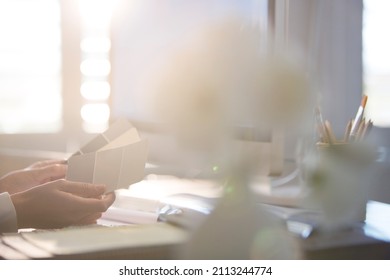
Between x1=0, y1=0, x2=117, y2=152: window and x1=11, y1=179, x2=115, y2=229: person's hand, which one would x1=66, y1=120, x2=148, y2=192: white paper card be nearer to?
x1=11, y1=179, x2=115, y2=229: person's hand

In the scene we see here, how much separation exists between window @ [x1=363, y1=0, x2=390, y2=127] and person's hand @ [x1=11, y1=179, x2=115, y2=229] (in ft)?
1.19

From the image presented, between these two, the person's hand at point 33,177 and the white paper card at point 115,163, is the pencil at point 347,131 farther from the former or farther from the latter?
the person's hand at point 33,177

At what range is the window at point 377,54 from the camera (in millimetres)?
624

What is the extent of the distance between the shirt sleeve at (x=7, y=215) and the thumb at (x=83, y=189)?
6 centimetres

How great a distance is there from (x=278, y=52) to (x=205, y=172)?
107 millimetres

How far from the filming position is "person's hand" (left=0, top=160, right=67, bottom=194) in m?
0.77

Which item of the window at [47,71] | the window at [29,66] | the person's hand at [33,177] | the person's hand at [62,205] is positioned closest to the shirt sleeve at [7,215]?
the person's hand at [62,205]

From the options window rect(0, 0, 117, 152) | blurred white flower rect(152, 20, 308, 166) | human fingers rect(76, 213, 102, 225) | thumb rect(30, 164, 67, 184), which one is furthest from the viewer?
Result: window rect(0, 0, 117, 152)

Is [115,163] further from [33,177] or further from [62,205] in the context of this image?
[33,177]

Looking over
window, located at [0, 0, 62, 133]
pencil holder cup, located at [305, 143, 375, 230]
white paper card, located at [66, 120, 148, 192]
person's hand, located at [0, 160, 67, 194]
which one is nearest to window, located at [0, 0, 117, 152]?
window, located at [0, 0, 62, 133]

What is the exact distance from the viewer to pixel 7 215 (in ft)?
1.94

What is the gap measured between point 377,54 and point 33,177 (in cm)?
57
